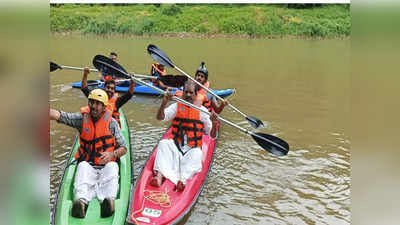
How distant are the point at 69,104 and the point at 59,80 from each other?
257 cm

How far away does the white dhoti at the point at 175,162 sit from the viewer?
3.76 meters

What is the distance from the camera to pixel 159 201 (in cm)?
343

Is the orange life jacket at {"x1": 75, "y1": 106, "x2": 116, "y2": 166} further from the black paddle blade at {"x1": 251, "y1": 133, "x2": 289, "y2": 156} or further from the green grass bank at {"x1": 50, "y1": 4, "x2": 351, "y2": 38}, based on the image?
the green grass bank at {"x1": 50, "y1": 4, "x2": 351, "y2": 38}

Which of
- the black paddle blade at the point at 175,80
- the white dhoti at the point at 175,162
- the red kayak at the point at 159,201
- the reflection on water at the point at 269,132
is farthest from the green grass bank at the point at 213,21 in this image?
the red kayak at the point at 159,201

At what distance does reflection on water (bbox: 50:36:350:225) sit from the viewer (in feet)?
13.4

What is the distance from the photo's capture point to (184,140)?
4.24 meters

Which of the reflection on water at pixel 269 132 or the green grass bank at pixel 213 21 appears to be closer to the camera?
the reflection on water at pixel 269 132

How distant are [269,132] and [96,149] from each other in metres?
3.64

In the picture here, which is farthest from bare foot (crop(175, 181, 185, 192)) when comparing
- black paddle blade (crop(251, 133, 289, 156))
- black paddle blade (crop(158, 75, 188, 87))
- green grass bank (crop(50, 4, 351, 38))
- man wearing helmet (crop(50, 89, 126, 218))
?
green grass bank (crop(50, 4, 351, 38))

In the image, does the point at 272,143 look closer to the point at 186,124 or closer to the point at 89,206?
the point at 186,124

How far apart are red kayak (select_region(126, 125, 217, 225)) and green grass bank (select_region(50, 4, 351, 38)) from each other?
19225 millimetres

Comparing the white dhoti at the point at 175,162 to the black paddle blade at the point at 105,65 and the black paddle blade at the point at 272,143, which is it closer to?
the black paddle blade at the point at 272,143

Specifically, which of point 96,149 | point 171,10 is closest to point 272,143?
point 96,149

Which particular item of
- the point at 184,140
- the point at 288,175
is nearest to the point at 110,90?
the point at 184,140
